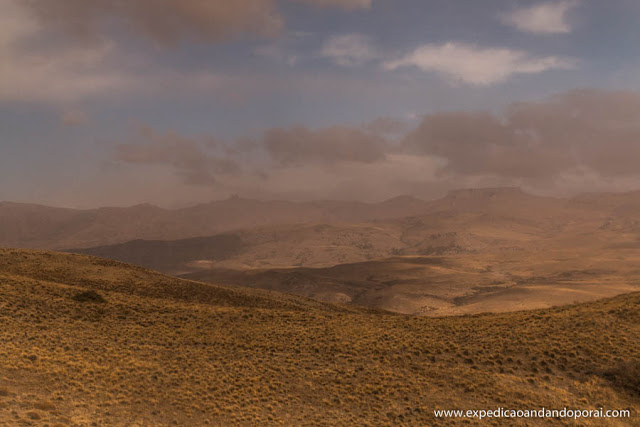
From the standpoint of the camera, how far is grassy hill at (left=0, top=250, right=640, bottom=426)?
25.7 meters

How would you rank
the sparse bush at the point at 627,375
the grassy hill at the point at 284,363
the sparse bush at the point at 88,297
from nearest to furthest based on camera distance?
the grassy hill at the point at 284,363, the sparse bush at the point at 627,375, the sparse bush at the point at 88,297

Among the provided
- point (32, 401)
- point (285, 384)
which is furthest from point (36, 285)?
point (285, 384)

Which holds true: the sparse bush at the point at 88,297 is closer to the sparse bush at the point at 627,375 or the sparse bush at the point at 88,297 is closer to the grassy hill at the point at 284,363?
the grassy hill at the point at 284,363

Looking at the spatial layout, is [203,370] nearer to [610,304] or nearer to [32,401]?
[32,401]

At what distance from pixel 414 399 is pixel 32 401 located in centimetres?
2295

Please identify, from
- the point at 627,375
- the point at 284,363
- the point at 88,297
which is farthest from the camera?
the point at 88,297

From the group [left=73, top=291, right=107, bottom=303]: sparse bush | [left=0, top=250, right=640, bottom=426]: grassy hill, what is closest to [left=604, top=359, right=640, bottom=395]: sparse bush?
[left=0, top=250, right=640, bottom=426]: grassy hill

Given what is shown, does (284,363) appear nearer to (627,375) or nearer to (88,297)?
(88,297)

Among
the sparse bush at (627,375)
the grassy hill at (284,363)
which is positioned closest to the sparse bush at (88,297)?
the grassy hill at (284,363)

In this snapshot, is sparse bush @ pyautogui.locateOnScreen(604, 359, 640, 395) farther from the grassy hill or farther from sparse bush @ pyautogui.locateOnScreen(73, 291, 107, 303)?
sparse bush @ pyautogui.locateOnScreen(73, 291, 107, 303)

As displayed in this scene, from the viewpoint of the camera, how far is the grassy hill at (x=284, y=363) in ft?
84.3

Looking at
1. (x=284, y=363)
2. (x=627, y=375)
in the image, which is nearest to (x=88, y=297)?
(x=284, y=363)

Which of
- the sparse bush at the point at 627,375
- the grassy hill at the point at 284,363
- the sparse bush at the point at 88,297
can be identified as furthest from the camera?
the sparse bush at the point at 88,297

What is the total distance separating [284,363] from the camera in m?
32.8
